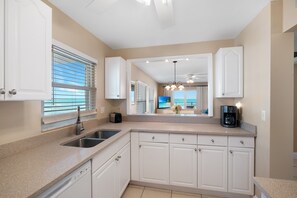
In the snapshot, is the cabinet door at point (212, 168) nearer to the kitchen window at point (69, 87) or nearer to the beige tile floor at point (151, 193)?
the beige tile floor at point (151, 193)

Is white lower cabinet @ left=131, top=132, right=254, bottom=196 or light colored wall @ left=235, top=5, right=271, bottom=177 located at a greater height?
light colored wall @ left=235, top=5, right=271, bottom=177

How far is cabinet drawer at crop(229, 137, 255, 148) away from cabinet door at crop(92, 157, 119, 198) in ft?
4.90

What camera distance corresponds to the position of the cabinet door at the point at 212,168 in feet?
6.01

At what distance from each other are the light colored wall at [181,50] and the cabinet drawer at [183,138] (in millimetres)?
777

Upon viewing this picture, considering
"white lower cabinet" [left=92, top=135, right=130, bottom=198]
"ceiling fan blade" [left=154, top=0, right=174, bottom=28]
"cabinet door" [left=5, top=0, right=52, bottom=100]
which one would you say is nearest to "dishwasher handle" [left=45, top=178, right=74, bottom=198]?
"white lower cabinet" [left=92, top=135, right=130, bottom=198]

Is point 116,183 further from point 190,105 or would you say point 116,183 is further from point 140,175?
point 190,105

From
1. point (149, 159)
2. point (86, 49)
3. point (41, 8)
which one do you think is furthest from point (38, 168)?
point (86, 49)

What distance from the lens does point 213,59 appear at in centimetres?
239

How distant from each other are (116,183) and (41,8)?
183 cm

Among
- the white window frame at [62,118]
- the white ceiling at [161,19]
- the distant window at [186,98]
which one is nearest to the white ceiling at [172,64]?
the white ceiling at [161,19]

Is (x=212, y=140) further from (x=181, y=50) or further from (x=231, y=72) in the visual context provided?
(x=181, y=50)

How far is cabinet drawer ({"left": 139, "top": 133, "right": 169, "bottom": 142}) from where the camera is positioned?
6.59ft

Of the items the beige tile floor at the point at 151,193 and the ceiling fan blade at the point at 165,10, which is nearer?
the ceiling fan blade at the point at 165,10

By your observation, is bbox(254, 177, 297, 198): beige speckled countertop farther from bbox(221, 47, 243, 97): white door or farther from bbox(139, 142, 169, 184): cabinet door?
bbox(221, 47, 243, 97): white door
